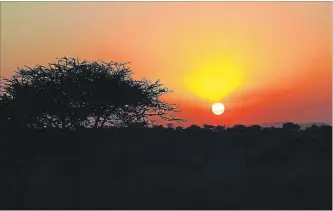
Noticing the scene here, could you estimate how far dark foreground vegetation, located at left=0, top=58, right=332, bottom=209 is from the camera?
1288cm

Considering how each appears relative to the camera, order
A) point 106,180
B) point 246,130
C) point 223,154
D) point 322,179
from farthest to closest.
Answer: point 246,130 → point 223,154 → point 106,180 → point 322,179

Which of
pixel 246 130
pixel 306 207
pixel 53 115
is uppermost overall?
pixel 53 115

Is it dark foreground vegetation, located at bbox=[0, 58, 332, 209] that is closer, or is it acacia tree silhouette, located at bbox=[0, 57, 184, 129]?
dark foreground vegetation, located at bbox=[0, 58, 332, 209]

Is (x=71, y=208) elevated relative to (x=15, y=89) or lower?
lower

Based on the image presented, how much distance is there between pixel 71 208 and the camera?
12.5m

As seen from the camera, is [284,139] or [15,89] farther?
[15,89]

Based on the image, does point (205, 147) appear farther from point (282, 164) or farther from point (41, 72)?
point (41, 72)

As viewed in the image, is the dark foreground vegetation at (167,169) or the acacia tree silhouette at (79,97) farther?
the acacia tree silhouette at (79,97)

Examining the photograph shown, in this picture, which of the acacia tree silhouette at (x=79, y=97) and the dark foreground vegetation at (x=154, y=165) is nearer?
the dark foreground vegetation at (x=154, y=165)

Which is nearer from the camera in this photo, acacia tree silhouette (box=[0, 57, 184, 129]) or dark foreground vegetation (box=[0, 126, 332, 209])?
dark foreground vegetation (box=[0, 126, 332, 209])

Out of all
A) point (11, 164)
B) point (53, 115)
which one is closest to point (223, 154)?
point (11, 164)

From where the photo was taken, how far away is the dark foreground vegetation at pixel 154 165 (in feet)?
42.2

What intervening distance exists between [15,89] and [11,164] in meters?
7.36

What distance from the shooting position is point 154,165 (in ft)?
54.4
